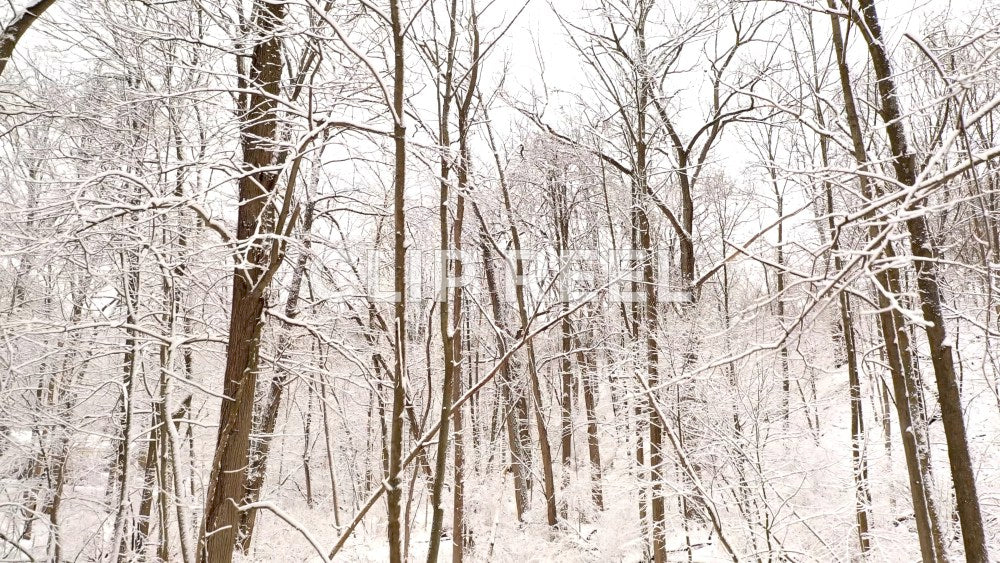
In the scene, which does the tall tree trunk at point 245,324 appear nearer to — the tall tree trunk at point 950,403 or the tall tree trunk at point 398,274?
the tall tree trunk at point 398,274

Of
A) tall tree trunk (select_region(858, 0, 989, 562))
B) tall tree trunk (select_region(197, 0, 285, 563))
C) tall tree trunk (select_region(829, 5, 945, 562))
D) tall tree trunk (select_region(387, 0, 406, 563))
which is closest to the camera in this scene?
tall tree trunk (select_region(387, 0, 406, 563))

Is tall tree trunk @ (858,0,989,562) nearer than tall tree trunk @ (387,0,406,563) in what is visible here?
No

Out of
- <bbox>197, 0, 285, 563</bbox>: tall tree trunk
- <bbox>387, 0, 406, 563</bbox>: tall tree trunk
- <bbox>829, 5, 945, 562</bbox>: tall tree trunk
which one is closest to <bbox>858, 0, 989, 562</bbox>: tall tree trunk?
<bbox>829, 5, 945, 562</bbox>: tall tree trunk

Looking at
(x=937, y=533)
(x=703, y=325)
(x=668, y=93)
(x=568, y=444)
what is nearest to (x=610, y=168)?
(x=668, y=93)

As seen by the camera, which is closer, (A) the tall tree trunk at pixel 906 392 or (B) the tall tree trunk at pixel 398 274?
(B) the tall tree trunk at pixel 398 274

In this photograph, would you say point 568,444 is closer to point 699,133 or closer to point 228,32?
point 699,133

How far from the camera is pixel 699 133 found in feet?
27.8

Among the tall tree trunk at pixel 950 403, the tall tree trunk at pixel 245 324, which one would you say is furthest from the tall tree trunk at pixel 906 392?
the tall tree trunk at pixel 245 324

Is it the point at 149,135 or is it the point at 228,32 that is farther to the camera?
the point at 149,135

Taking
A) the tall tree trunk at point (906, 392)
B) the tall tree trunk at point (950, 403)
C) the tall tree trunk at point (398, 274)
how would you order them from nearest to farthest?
the tall tree trunk at point (398, 274), the tall tree trunk at point (950, 403), the tall tree trunk at point (906, 392)

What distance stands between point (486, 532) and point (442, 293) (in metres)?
12.3

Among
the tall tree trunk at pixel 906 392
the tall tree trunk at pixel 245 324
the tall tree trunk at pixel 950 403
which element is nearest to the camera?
the tall tree trunk at pixel 950 403

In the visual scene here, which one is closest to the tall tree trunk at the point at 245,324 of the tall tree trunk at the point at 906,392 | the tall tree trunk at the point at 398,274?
the tall tree trunk at the point at 398,274

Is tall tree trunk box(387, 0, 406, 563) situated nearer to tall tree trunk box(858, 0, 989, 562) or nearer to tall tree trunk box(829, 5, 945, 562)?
tall tree trunk box(858, 0, 989, 562)
